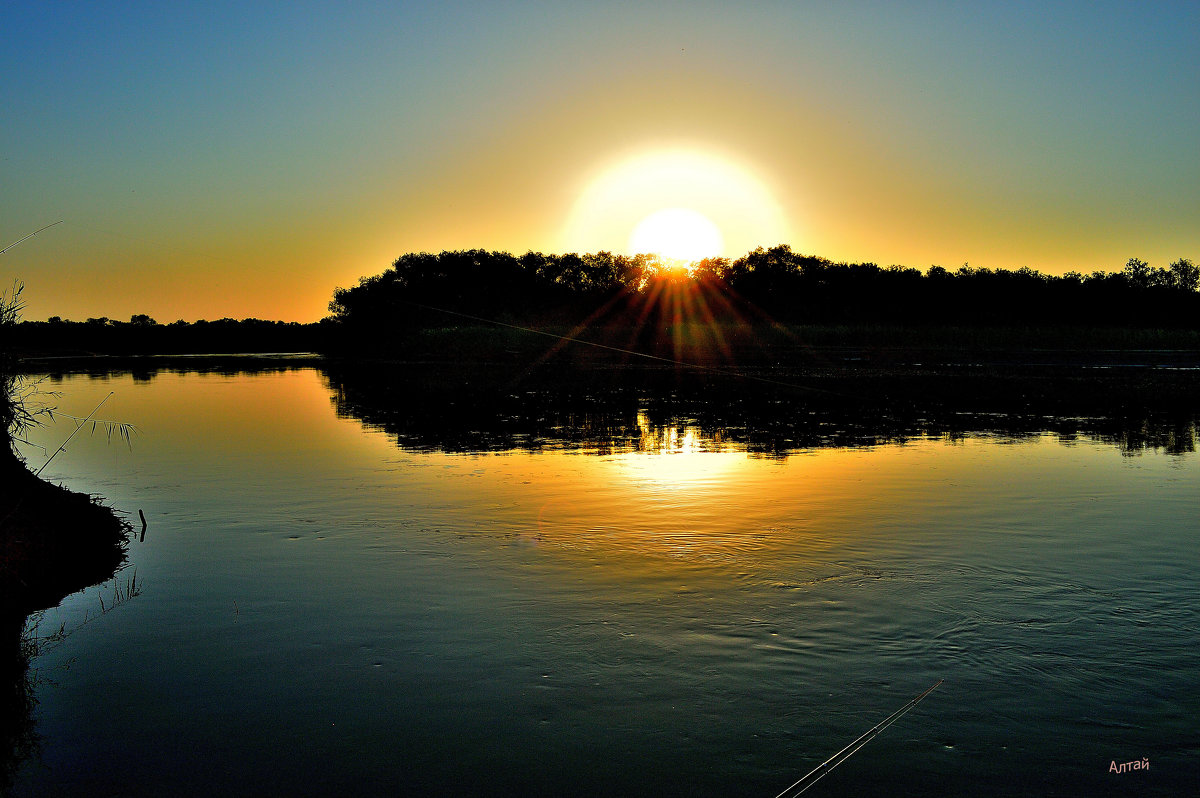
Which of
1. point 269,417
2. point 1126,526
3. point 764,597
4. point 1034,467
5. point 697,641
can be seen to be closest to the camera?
point 697,641

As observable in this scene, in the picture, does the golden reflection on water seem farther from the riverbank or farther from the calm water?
the riverbank

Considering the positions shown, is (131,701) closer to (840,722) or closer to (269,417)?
(840,722)

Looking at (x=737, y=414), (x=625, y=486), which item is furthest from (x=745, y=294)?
(x=625, y=486)

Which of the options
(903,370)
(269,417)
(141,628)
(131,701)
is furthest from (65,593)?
(903,370)

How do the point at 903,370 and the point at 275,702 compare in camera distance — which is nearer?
the point at 275,702

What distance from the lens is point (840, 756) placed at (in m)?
5.51

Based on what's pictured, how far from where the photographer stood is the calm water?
5.48 metres

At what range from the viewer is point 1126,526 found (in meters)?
11.5

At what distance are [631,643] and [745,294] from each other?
115292 mm

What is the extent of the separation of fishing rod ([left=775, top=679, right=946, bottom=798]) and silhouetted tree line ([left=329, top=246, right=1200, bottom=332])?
7305cm

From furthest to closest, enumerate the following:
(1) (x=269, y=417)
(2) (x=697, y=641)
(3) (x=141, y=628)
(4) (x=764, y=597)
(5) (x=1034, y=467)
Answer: (1) (x=269, y=417) < (5) (x=1034, y=467) < (4) (x=764, y=597) < (3) (x=141, y=628) < (2) (x=697, y=641)

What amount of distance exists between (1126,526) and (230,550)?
10.6 meters

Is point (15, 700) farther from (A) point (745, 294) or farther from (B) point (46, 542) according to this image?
(A) point (745, 294)

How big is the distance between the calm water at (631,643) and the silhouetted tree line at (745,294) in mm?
66891
